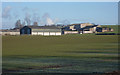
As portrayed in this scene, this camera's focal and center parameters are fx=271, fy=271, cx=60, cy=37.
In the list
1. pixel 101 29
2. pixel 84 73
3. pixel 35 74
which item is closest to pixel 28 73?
pixel 35 74

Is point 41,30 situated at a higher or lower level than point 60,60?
higher

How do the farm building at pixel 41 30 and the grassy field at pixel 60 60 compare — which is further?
the farm building at pixel 41 30

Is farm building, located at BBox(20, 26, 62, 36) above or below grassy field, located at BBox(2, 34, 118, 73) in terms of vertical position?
above

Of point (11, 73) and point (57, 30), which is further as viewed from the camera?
point (57, 30)

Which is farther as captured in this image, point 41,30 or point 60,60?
point 41,30

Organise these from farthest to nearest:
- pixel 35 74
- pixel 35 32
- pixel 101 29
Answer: pixel 101 29 → pixel 35 32 → pixel 35 74

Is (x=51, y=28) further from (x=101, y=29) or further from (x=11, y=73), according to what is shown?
(x=11, y=73)

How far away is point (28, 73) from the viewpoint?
14711 mm

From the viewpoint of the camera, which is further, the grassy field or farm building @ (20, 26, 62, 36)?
farm building @ (20, 26, 62, 36)

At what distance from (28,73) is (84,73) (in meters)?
3.02

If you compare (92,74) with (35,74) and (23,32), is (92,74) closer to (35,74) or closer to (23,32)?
(35,74)

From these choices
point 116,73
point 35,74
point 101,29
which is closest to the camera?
point 116,73

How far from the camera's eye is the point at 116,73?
516 inches

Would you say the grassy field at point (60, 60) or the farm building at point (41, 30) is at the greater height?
the farm building at point (41, 30)
